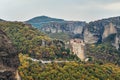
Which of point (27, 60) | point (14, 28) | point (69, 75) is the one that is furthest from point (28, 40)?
point (69, 75)

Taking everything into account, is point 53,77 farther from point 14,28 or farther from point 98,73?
point 14,28

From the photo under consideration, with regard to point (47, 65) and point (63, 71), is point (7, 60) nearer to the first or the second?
point (63, 71)

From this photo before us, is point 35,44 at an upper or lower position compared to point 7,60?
lower

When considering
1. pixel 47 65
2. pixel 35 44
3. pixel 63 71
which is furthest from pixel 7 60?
pixel 35 44

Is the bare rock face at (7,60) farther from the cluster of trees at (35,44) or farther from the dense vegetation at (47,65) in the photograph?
the cluster of trees at (35,44)

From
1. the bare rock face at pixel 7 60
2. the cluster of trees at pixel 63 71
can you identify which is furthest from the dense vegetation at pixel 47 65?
the bare rock face at pixel 7 60

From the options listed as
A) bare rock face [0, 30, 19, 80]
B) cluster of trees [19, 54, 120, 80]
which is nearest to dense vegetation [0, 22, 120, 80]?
cluster of trees [19, 54, 120, 80]

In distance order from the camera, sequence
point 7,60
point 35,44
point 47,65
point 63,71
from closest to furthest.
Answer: point 7,60, point 63,71, point 47,65, point 35,44

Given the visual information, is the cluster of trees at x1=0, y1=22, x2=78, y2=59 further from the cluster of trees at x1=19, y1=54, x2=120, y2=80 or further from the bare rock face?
the bare rock face
